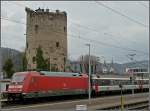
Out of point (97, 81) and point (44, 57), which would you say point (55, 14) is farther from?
point (97, 81)

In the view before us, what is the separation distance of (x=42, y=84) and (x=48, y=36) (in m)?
38.7

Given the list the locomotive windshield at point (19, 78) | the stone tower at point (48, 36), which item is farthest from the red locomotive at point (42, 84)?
the stone tower at point (48, 36)

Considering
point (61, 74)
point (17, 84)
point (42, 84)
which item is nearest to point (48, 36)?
point (61, 74)

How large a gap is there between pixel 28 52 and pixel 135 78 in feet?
74.8

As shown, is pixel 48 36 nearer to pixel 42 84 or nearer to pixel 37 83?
pixel 42 84

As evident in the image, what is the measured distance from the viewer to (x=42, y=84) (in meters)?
35.1

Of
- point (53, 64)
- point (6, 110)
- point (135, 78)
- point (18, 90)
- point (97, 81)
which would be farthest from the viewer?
point (53, 64)

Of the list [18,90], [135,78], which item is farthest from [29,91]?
[135,78]

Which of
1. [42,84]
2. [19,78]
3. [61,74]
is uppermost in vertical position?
[61,74]

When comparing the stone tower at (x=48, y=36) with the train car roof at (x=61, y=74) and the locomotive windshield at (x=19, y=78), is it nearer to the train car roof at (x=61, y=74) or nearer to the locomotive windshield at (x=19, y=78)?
the train car roof at (x=61, y=74)

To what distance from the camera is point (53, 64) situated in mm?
72250

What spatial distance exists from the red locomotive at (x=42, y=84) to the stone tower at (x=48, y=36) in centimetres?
3268

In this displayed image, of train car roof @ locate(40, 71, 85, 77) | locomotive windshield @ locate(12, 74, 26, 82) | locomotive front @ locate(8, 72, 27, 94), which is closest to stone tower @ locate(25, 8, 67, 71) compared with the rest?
train car roof @ locate(40, 71, 85, 77)

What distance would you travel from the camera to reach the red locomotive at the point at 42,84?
110 feet
